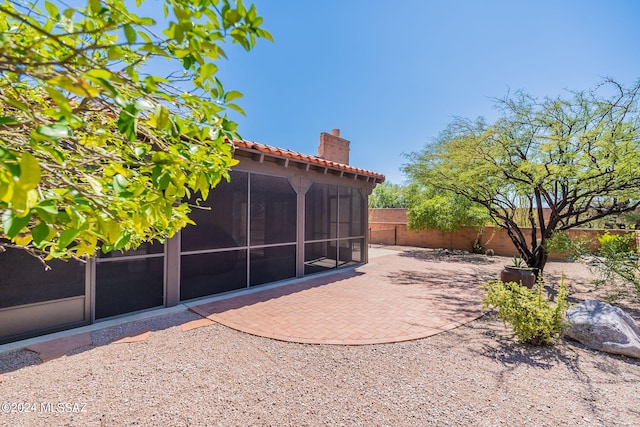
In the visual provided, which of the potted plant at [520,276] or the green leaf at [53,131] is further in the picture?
the potted plant at [520,276]

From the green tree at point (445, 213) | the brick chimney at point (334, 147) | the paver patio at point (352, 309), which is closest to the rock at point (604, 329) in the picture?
the paver patio at point (352, 309)

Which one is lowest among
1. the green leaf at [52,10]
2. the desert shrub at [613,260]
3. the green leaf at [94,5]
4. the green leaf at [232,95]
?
the desert shrub at [613,260]

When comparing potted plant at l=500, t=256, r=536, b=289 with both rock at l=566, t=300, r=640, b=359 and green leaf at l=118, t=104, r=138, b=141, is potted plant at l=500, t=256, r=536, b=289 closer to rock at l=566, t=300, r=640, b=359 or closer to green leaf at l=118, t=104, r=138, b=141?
rock at l=566, t=300, r=640, b=359

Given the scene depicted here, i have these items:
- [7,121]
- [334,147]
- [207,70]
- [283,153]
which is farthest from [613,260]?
[334,147]

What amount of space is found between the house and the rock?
5.61 metres

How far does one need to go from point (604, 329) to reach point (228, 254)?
6.78m

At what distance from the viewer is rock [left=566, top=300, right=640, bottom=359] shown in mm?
3689

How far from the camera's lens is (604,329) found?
12.7 ft

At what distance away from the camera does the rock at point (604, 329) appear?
12.1 ft

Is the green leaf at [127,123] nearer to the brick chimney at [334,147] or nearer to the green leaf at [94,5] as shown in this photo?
Result: the green leaf at [94,5]

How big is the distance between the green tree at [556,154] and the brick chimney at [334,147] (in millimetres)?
5952

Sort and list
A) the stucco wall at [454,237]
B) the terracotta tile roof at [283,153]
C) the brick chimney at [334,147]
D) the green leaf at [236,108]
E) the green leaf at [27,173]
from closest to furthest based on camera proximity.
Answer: the green leaf at [27,173]
the green leaf at [236,108]
the terracotta tile roof at [283,153]
the stucco wall at [454,237]
the brick chimney at [334,147]

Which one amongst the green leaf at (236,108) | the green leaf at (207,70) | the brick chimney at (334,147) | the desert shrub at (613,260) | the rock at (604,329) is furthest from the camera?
the brick chimney at (334,147)

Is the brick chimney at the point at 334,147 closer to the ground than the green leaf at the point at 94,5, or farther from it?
farther from it
